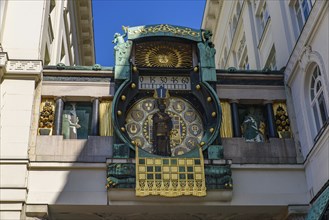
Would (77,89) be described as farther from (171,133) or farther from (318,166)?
(318,166)

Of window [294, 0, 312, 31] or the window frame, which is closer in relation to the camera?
the window frame

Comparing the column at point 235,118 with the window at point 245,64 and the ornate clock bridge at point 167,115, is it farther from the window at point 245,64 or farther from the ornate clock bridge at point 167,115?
the window at point 245,64

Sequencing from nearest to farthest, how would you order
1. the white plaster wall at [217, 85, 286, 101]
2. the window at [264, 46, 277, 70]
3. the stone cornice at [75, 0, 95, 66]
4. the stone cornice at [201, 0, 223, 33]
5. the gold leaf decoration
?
the white plaster wall at [217, 85, 286, 101] < the gold leaf decoration < the window at [264, 46, 277, 70] < the stone cornice at [75, 0, 95, 66] < the stone cornice at [201, 0, 223, 33]

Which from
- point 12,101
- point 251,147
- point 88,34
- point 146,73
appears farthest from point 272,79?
point 88,34

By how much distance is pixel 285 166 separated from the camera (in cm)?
1753

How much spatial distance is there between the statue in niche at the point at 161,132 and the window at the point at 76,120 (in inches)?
82.2

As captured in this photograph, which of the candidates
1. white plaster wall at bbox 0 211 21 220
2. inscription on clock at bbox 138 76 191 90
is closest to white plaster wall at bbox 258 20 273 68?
inscription on clock at bbox 138 76 191 90

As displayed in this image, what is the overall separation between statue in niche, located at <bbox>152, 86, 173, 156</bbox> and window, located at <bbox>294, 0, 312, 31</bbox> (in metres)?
5.61

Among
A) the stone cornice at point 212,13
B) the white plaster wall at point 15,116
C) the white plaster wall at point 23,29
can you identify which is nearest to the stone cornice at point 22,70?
the white plaster wall at point 15,116

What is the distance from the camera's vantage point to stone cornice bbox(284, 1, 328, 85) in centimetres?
1611

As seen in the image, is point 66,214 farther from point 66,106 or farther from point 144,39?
point 144,39

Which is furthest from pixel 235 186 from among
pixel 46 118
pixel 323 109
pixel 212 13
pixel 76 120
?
pixel 212 13

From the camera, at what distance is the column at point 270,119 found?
727 inches

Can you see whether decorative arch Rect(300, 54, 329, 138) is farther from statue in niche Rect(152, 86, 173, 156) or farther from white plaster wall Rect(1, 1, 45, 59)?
white plaster wall Rect(1, 1, 45, 59)
